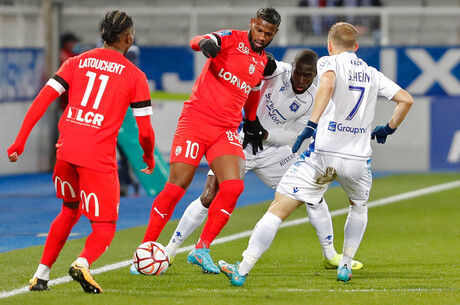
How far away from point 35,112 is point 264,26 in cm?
208

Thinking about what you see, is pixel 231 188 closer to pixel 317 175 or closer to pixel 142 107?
pixel 317 175

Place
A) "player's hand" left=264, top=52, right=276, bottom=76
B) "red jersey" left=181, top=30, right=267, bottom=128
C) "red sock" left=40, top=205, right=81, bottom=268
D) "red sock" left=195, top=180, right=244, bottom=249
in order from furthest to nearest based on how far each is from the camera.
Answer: "player's hand" left=264, top=52, right=276, bottom=76 → "red jersey" left=181, top=30, right=267, bottom=128 → "red sock" left=195, top=180, right=244, bottom=249 → "red sock" left=40, top=205, right=81, bottom=268

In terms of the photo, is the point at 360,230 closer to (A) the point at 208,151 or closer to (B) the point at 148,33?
(A) the point at 208,151

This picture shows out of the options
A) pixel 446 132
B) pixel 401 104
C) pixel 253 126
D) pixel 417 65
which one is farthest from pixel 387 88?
pixel 417 65

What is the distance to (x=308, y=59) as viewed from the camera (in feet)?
27.4

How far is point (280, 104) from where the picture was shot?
8867mm

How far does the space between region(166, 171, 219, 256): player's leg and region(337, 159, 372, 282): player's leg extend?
1.33m

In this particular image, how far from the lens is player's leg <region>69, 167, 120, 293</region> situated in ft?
21.5

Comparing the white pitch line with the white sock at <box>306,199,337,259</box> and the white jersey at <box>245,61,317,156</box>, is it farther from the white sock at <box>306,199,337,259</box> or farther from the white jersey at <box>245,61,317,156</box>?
the white sock at <box>306,199,337,259</box>

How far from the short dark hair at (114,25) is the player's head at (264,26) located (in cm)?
136

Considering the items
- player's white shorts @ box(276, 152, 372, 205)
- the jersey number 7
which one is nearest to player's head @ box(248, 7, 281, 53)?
the jersey number 7

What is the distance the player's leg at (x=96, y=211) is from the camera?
21.5 feet

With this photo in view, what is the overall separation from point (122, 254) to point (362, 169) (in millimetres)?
2735

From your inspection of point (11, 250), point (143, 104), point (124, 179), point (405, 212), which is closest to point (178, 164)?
point (143, 104)
